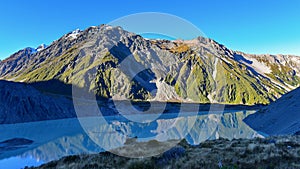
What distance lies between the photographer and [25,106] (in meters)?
104

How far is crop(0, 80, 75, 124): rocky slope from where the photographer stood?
99000 millimetres

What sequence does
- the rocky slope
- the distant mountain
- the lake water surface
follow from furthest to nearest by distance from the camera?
the rocky slope
the distant mountain
the lake water surface

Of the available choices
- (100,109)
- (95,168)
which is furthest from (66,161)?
(100,109)

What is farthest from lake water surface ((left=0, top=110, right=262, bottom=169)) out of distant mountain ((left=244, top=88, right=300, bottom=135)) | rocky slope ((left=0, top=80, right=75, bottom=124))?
rocky slope ((left=0, top=80, right=75, bottom=124))

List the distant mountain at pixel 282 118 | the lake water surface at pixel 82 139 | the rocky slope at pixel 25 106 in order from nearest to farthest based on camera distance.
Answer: the lake water surface at pixel 82 139 → the distant mountain at pixel 282 118 → the rocky slope at pixel 25 106

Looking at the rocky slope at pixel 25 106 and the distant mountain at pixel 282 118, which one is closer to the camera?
the distant mountain at pixel 282 118

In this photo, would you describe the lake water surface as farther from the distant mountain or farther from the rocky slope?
the rocky slope

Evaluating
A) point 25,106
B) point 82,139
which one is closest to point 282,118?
point 82,139

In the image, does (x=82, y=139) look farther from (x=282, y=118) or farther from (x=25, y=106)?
(x=25, y=106)

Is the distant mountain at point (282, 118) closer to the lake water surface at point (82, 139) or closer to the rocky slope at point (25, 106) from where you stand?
the lake water surface at point (82, 139)

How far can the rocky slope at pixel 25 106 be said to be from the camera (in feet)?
325

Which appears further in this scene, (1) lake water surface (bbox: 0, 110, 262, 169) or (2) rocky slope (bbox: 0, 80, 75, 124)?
(2) rocky slope (bbox: 0, 80, 75, 124)

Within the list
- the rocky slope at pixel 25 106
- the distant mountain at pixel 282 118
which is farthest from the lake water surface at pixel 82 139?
the rocky slope at pixel 25 106

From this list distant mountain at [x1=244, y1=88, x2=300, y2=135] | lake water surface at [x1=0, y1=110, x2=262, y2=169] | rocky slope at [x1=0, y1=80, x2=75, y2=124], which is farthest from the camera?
rocky slope at [x1=0, y1=80, x2=75, y2=124]
